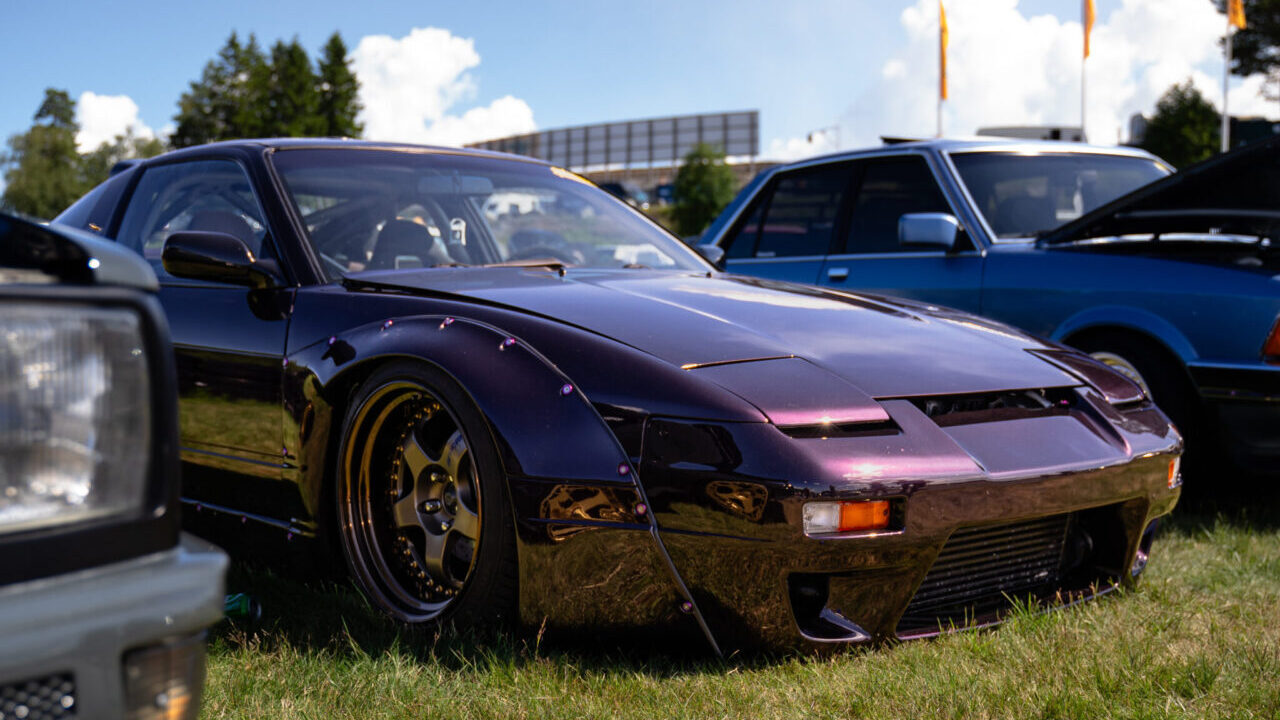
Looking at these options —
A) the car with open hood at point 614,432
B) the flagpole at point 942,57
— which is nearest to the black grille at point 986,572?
the car with open hood at point 614,432

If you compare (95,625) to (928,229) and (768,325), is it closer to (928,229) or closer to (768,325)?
(768,325)

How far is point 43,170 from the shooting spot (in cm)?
9869

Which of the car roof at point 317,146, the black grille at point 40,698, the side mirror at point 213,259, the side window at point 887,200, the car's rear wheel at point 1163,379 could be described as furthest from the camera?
the side window at point 887,200

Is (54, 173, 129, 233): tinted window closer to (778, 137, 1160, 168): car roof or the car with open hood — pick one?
the car with open hood

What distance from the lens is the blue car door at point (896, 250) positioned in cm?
514

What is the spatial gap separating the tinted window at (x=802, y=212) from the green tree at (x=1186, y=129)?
34480 millimetres

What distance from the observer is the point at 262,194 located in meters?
3.33

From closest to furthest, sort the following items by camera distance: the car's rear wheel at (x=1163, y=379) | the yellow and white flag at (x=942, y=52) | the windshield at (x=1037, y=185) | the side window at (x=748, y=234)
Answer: the car's rear wheel at (x=1163, y=379), the windshield at (x=1037, y=185), the side window at (x=748, y=234), the yellow and white flag at (x=942, y=52)

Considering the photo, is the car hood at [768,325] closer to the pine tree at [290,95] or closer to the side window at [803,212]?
the side window at [803,212]

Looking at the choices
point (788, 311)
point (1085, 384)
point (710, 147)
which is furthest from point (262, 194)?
point (710, 147)

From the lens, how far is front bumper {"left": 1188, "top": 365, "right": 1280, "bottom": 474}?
402 cm

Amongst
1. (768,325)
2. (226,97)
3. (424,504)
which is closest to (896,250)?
(768,325)

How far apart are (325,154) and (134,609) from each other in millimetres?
2564

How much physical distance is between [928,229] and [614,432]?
297cm
